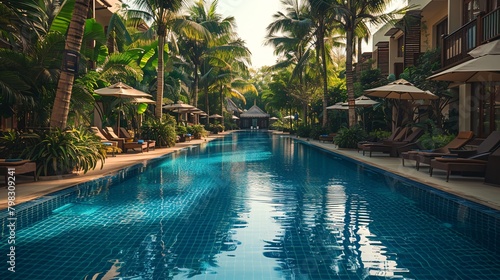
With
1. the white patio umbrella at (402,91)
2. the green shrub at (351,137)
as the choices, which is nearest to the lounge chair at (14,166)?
the white patio umbrella at (402,91)

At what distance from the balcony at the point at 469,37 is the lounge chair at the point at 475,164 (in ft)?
13.8

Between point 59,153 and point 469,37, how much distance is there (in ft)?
42.2

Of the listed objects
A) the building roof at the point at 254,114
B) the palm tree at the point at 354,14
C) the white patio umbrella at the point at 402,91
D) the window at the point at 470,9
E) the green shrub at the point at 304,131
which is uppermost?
the palm tree at the point at 354,14

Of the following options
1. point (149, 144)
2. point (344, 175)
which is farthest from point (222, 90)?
point (344, 175)

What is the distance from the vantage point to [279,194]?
802 cm

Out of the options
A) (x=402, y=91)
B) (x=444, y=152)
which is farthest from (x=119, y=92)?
(x=444, y=152)

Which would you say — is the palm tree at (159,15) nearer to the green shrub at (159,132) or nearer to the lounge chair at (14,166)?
the green shrub at (159,132)

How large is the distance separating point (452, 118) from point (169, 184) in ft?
43.4

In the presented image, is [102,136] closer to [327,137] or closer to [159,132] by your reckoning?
[159,132]

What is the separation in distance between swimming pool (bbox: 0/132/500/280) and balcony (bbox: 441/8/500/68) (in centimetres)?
601

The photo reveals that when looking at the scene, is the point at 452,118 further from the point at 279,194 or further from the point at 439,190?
the point at 279,194

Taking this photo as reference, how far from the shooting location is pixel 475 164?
8820mm

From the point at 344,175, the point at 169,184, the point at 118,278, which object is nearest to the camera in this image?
the point at 118,278

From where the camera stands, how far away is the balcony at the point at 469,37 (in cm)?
1147
